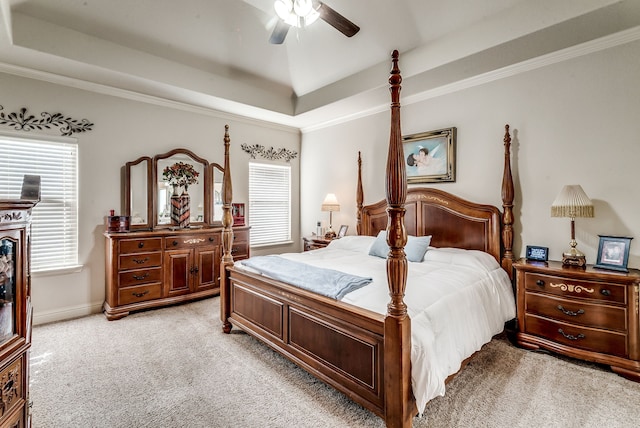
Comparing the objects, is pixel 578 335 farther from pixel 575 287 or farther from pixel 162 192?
pixel 162 192

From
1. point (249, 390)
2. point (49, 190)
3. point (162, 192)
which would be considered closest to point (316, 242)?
point (162, 192)

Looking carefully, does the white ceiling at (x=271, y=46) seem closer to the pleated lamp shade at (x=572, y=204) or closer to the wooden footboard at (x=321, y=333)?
the pleated lamp shade at (x=572, y=204)

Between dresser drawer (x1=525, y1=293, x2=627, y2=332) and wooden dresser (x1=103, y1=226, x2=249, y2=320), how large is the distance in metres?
3.78

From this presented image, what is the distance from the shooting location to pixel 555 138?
10.0 ft

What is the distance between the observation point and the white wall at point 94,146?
3365mm

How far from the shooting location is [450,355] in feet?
6.27

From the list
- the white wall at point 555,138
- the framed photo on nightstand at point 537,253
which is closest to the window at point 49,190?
the white wall at point 555,138

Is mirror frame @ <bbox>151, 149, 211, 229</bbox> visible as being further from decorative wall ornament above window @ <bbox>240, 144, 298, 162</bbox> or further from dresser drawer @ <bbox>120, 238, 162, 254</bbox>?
decorative wall ornament above window @ <bbox>240, 144, 298, 162</bbox>

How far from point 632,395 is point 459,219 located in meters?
2.00

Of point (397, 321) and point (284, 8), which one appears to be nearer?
point (397, 321)

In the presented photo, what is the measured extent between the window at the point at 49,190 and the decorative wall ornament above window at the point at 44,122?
0.14 m

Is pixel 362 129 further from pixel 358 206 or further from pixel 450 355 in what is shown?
pixel 450 355

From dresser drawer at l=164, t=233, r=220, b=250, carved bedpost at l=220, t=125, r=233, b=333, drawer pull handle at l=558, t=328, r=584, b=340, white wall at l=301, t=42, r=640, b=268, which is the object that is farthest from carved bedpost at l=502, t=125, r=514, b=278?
dresser drawer at l=164, t=233, r=220, b=250

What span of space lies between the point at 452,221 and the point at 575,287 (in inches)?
53.6
